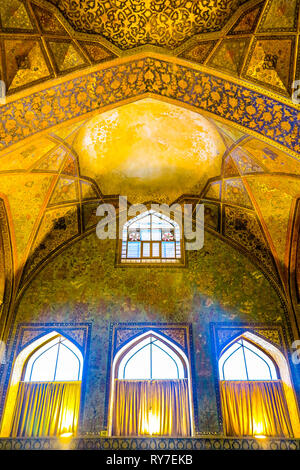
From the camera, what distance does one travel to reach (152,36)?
22.2ft

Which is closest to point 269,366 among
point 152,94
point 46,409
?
point 46,409

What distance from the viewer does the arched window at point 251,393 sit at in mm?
7621

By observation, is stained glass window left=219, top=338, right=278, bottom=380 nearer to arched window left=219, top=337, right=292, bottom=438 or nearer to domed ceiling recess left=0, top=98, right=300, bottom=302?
arched window left=219, top=337, right=292, bottom=438

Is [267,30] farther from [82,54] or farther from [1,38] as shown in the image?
A: [1,38]

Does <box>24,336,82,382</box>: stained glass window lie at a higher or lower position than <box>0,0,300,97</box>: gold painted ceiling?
lower

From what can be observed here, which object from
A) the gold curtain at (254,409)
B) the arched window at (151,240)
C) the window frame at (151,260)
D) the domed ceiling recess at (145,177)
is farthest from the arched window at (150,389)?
the domed ceiling recess at (145,177)

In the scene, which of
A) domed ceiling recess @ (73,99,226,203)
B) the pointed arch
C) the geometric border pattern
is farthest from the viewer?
domed ceiling recess @ (73,99,226,203)

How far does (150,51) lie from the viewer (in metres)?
6.83

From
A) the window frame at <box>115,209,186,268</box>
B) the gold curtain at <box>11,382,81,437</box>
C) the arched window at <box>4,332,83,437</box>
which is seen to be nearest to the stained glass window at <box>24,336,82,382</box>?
the arched window at <box>4,332,83,437</box>

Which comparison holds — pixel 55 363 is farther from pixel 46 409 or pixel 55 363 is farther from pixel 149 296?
pixel 149 296

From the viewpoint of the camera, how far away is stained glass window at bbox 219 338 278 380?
8391 mm

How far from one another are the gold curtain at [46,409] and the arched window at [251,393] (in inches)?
130

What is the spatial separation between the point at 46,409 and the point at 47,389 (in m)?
0.41

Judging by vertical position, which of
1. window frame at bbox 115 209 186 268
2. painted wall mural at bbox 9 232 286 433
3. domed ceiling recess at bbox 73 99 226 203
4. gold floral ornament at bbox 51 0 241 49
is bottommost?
painted wall mural at bbox 9 232 286 433
